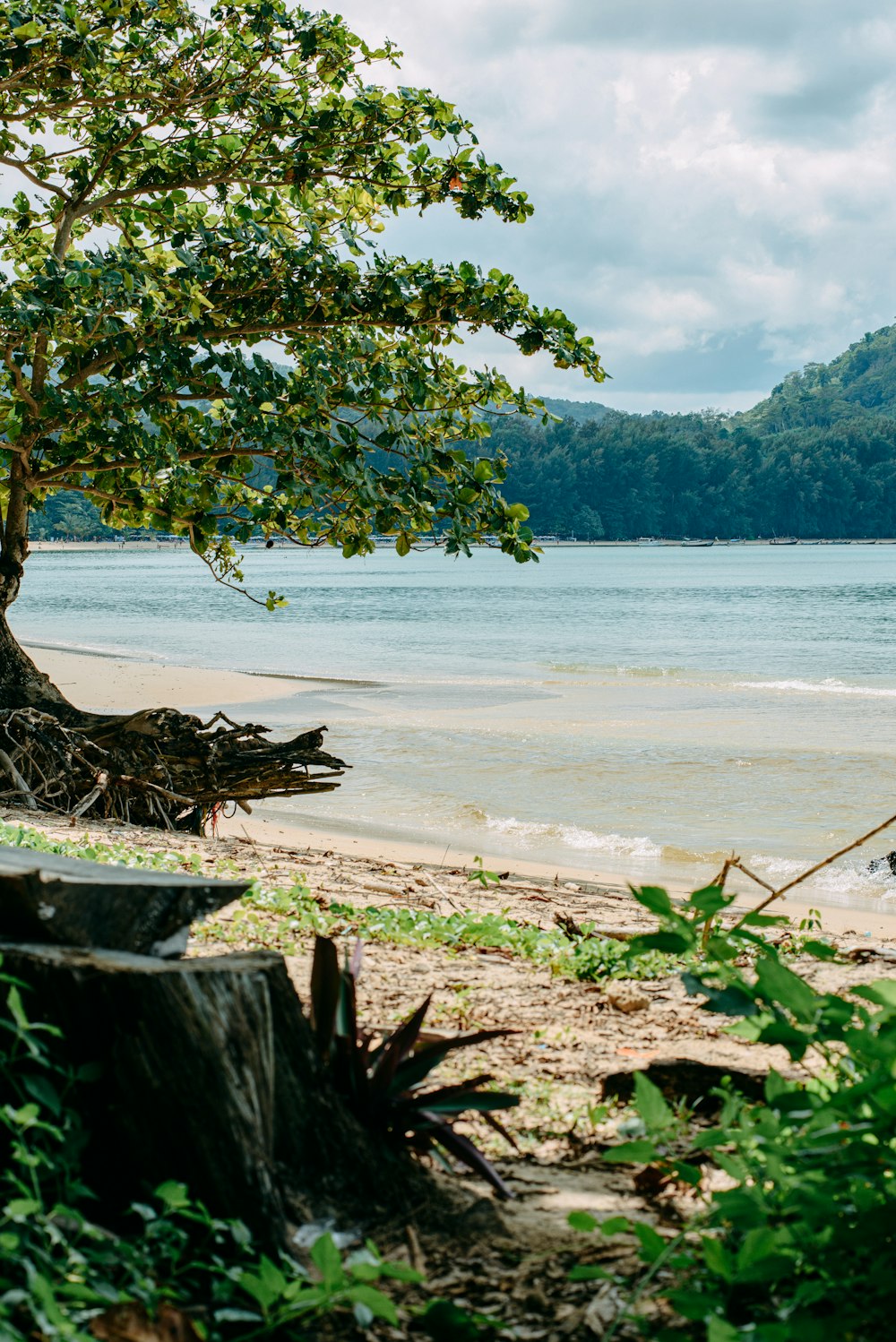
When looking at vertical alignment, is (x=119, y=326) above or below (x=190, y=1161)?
above

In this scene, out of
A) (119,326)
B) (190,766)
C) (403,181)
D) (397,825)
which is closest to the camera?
(119,326)

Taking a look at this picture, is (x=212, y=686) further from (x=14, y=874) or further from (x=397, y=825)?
→ (x=14, y=874)

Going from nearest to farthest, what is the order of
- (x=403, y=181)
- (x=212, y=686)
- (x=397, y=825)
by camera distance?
(x=403, y=181) < (x=397, y=825) < (x=212, y=686)

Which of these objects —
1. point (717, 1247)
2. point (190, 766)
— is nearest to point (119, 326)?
point (190, 766)

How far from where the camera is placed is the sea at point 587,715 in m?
11.3

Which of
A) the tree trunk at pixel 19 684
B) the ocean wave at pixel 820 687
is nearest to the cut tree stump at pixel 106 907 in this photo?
the tree trunk at pixel 19 684

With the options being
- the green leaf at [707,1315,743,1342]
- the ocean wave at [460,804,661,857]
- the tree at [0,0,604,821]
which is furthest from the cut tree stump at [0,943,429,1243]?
the ocean wave at [460,804,661,857]

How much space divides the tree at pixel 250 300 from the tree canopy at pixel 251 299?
0.02m

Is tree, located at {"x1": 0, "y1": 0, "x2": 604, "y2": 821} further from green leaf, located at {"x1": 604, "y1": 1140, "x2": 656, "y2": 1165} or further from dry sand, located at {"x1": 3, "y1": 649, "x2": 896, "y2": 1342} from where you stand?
green leaf, located at {"x1": 604, "y1": 1140, "x2": 656, "y2": 1165}

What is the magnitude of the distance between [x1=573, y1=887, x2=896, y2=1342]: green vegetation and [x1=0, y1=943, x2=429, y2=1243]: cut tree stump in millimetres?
665

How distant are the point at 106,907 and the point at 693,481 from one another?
14814cm

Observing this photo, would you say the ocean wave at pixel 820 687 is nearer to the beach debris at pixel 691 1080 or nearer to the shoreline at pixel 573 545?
the beach debris at pixel 691 1080

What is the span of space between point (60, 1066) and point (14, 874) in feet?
1.41

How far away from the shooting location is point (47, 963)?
225cm
